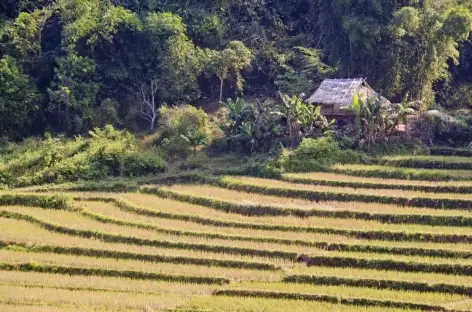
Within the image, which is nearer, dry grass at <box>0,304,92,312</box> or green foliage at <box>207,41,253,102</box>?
dry grass at <box>0,304,92,312</box>

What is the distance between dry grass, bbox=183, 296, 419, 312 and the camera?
14.1 metres

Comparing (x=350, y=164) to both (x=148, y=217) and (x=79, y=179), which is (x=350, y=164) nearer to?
(x=148, y=217)

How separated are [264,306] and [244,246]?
9.54 ft

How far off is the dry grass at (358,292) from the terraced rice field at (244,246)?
43 mm

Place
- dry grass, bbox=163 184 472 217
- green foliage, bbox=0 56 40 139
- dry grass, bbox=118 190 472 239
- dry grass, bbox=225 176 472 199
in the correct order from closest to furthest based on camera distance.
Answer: dry grass, bbox=118 190 472 239 → dry grass, bbox=163 184 472 217 → dry grass, bbox=225 176 472 199 → green foliage, bbox=0 56 40 139

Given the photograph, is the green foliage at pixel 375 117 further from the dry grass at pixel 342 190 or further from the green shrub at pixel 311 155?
the dry grass at pixel 342 190

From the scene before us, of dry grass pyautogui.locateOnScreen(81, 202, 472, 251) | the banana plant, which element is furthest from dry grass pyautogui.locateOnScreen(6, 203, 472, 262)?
the banana plant

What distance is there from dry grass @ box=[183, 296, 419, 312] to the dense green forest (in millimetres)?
12331

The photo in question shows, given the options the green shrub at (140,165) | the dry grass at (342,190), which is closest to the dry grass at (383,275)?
the dry grass at (342,190)

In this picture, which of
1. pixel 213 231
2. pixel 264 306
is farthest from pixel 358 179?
pixel 264 306

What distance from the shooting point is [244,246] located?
56.0ft

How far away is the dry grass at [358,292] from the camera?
14.4 meters

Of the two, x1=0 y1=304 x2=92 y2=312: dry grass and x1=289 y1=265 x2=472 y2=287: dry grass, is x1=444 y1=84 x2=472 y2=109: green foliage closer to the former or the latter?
x1=289 y1=265 x2=472 y2=287: dry grass

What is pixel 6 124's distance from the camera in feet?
85.2
